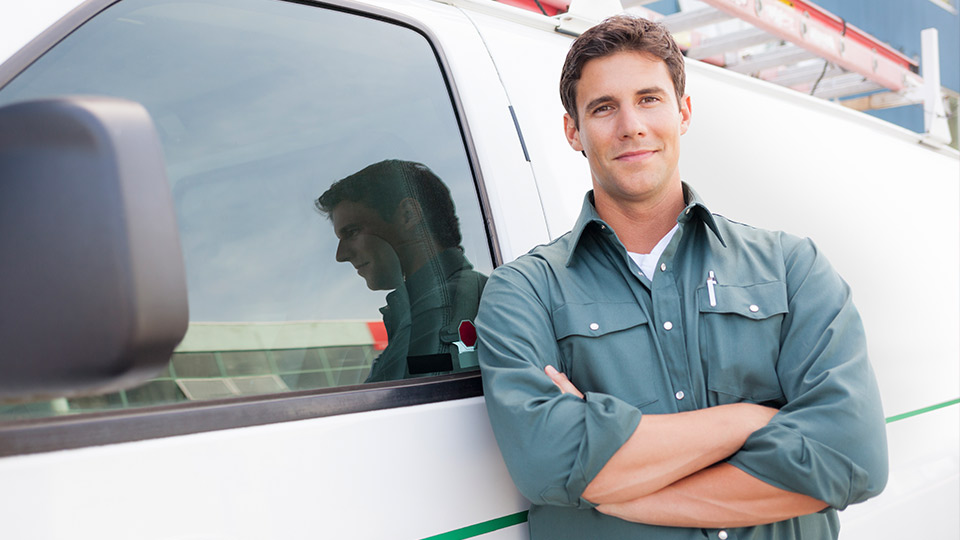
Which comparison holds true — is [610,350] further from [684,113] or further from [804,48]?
[804,48]

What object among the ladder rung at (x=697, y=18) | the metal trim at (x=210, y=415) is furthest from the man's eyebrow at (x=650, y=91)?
the ladder rung at (x=697, y=18)

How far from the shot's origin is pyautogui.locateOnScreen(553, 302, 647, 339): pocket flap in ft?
5.50

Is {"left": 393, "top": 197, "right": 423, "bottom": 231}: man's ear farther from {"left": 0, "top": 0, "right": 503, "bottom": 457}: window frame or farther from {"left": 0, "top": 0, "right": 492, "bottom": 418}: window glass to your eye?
{"left": 0, "top": 0, "right": 503, "bottom": 457}: window frame

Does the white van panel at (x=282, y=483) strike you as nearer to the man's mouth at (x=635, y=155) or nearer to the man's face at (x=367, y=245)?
the man's face at (x=367, y=245)

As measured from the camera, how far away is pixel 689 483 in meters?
1.53

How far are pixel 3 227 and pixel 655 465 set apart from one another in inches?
41.3

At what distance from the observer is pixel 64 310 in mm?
864

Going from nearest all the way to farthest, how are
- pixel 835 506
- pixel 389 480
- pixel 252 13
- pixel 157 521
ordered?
pixel 157 521, pixel 389 480, pixel 835 506, pixel 252 13

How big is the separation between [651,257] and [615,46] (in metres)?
0.46

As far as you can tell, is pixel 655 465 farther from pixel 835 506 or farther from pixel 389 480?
pixel 389 480

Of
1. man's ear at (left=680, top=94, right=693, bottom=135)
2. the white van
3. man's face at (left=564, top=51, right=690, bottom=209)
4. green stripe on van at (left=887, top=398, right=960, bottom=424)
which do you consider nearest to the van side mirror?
the white van

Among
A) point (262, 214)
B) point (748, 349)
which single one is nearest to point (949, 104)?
point (748, 349)

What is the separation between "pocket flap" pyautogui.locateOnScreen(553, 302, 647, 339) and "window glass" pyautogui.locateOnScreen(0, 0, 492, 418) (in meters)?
0.18

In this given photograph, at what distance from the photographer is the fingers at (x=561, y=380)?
1.57 m
